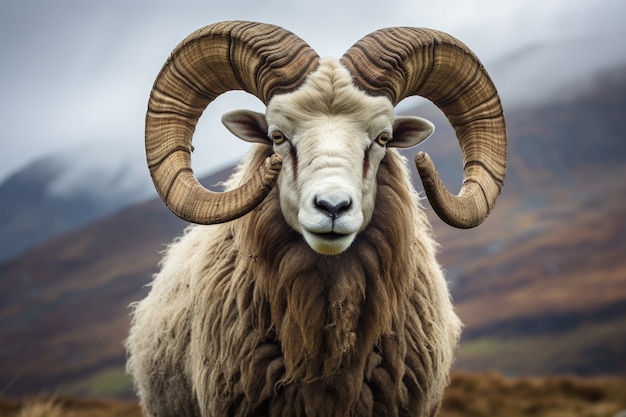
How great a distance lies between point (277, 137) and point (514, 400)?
10979mm

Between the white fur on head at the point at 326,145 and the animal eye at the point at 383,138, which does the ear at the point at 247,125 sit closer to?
the white fur on head at the point at 326,145

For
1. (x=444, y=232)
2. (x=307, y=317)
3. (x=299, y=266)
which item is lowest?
(x=307, y=317)

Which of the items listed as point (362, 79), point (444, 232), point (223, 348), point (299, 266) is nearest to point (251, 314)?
point (223, 348)

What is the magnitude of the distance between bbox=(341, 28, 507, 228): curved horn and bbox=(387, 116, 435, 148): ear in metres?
0.17

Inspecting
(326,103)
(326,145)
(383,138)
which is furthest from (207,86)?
(383,138)

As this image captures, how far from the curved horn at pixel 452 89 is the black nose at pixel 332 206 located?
0.68m

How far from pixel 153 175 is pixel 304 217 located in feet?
4.29

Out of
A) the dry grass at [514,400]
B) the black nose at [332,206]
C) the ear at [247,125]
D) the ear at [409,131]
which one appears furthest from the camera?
the dry grass at [514,400]

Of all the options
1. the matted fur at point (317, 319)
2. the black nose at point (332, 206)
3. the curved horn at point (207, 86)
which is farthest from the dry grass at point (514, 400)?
the black nose at point (332, 206)

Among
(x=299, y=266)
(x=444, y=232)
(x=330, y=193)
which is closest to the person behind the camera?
(x=330, y=193)

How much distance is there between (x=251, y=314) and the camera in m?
4.88

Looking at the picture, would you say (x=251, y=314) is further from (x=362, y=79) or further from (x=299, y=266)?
(x=362, y=79)

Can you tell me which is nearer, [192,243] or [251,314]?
[251,314]

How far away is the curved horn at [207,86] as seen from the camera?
14.4 ft
